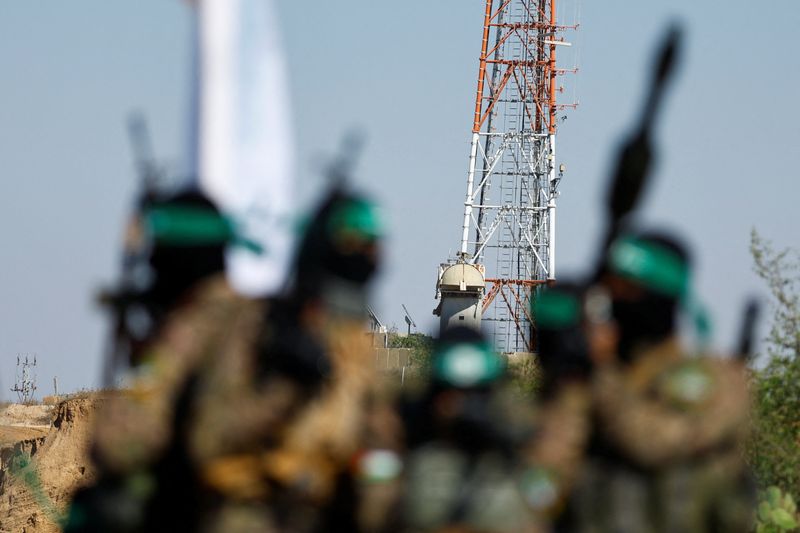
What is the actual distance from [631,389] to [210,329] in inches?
64.7

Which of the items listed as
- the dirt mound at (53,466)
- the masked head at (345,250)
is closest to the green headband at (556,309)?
the masked head at (345,250)

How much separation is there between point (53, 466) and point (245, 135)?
29238 mm

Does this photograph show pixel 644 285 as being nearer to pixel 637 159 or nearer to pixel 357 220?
pixel 637 159

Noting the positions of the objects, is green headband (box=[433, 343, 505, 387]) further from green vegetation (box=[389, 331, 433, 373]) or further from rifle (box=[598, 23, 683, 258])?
green vegetation (box=[389, 331, 433, 373])

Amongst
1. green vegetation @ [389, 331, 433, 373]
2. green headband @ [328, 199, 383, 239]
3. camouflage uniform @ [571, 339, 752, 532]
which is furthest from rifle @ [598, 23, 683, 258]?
green vegetation @ [389, 331, 433, 373]

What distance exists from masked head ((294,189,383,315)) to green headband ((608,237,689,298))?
0.97 m

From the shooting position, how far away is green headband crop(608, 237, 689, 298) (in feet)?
21.4

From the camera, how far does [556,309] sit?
23.5 feet

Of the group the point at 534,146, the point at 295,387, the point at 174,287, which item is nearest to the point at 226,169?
the point at 174,287

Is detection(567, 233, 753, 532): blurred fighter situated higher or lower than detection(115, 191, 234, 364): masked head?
lower

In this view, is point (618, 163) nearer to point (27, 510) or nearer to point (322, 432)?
point (322, 432)

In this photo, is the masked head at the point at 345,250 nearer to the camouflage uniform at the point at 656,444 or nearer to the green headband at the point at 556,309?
the green headband at the point at 556,309

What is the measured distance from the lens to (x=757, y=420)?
12.1m

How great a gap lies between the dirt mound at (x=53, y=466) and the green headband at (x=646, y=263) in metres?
27.7
